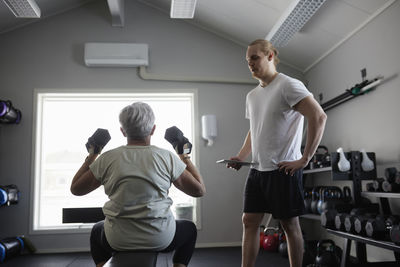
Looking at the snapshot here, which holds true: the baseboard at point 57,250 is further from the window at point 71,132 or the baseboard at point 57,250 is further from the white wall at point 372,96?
the white wall at point 372,96

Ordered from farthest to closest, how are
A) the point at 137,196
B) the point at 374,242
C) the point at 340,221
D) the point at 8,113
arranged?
the point at 8,113, the point at 340,221, the point at 374,242, the point at 137,196

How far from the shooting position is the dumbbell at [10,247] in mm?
3251

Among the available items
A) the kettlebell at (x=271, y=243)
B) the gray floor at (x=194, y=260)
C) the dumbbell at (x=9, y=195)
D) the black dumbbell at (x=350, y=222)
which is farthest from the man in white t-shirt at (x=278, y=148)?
the dumbbell at (x=9, y=195)

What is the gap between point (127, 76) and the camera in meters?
4.23

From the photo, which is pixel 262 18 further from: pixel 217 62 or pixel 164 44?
pixel 164 44

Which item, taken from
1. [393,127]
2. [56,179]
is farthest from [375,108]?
[56,179]

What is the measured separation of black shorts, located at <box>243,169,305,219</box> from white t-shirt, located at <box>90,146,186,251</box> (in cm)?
50

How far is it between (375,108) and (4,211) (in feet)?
12.6

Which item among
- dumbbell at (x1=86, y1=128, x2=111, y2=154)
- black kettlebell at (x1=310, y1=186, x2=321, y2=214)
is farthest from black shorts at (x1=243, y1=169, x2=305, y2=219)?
black kettlebell at (x1=310, y1=186, x2=321, y2=214)


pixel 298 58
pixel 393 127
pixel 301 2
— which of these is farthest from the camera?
pixel 298 58

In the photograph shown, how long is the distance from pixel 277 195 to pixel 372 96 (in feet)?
5.45

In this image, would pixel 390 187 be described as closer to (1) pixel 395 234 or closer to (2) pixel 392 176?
(2) pixel 392 176

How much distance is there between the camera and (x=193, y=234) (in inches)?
60.9

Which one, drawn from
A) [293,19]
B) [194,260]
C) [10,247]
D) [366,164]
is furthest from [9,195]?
[366,164]
